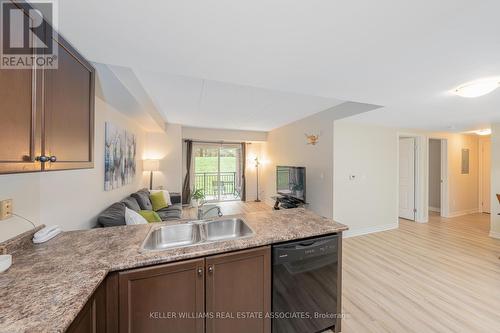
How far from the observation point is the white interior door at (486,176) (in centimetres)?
516

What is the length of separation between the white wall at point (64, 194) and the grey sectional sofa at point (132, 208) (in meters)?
0.17

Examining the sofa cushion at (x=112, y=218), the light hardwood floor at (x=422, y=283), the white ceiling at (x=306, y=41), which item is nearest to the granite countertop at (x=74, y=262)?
the sofa cushion at (x=112, y=218)

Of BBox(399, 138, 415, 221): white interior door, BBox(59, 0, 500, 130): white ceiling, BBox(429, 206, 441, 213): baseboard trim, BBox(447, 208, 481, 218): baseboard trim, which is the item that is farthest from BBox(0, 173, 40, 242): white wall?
BBox(429, 206, 441, 213): baseboard trim

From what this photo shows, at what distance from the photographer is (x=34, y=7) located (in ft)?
3.14

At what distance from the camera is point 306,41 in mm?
1329

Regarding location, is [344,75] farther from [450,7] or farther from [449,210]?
[449,210]

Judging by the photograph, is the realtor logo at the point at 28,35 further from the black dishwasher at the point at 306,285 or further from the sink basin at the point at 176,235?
the black dishwasher at the point at 306,285

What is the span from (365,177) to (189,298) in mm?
3871

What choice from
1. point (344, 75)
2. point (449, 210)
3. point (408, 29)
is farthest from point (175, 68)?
point (449, 210)

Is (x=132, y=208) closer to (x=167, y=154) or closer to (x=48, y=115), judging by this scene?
(x=48, y=115)

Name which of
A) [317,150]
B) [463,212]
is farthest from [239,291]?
[463,212]

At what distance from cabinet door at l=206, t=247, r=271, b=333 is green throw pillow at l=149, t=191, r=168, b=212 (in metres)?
3.15

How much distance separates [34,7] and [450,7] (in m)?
2.11

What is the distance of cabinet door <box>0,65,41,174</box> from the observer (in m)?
0.79
